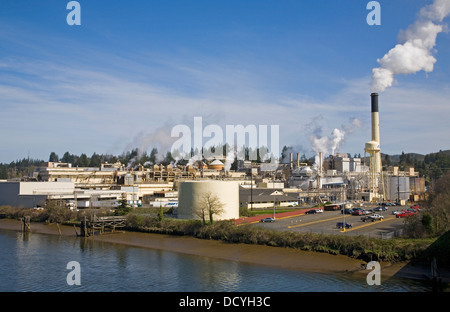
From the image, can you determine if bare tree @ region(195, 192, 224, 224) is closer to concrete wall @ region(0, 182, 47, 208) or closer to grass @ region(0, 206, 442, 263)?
grass @ region(0, 206, 442, 263)

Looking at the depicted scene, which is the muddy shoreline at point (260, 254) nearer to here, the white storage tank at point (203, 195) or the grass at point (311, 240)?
the grass at point (311, 240)

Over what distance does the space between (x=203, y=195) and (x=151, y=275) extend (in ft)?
48.4

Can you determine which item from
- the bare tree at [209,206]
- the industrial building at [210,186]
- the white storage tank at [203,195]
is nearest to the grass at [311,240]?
the bare tree at [209,206]

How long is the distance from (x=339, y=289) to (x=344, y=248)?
6.25 meters

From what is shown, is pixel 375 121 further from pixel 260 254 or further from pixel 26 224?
pixel 26 224

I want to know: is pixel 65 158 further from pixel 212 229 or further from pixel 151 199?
pixel 212 229

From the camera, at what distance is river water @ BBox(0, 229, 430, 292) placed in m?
17.4

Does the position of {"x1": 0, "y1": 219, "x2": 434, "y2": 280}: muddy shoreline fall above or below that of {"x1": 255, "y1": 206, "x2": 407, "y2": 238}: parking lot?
below

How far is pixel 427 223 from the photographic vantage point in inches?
943

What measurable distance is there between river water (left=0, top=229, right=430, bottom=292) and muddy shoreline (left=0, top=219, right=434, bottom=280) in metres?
0.88

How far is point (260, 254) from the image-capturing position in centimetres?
2416

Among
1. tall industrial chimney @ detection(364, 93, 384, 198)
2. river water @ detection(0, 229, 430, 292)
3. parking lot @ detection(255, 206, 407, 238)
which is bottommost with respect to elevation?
river water @ detection(0, 229, 430, 292)

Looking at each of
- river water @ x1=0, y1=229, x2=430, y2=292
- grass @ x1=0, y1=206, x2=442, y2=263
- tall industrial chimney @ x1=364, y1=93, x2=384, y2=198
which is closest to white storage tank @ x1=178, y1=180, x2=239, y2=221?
grass @ x1=0, y1=206, x2=442, y2=263

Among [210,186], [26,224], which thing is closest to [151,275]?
[210,186]
